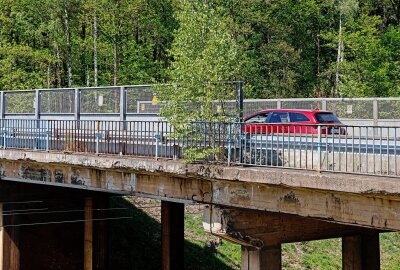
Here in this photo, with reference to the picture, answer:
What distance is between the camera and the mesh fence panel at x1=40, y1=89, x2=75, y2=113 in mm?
23312

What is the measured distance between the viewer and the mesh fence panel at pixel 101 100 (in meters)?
22.2

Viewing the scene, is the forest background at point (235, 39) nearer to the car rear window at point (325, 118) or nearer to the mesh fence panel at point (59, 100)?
the mesh fence panel at point (59, 100)

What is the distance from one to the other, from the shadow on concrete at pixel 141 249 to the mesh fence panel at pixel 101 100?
15.9 ft

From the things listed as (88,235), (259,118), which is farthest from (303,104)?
(88,235)

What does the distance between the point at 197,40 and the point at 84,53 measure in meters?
33.4

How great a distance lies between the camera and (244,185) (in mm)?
11781

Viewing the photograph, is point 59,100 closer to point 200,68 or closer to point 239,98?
point 200,68

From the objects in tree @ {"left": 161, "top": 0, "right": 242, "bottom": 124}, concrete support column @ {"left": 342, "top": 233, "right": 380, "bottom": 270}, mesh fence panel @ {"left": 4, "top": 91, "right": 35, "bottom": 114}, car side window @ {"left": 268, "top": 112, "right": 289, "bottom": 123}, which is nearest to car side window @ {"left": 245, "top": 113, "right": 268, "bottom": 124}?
car side window @ {"left": 268, "top": 112, "right": 289, "bottom": 123}

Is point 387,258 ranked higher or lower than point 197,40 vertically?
lower

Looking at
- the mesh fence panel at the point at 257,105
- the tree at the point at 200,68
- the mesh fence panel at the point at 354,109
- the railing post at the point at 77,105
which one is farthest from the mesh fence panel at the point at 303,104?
the tree at the point at 200,68

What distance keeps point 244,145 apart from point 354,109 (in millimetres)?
12558

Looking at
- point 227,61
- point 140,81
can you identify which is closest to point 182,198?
point 227,61

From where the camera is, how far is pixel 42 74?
1710 inches

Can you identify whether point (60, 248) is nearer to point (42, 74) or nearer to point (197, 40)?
point (197, 40)
